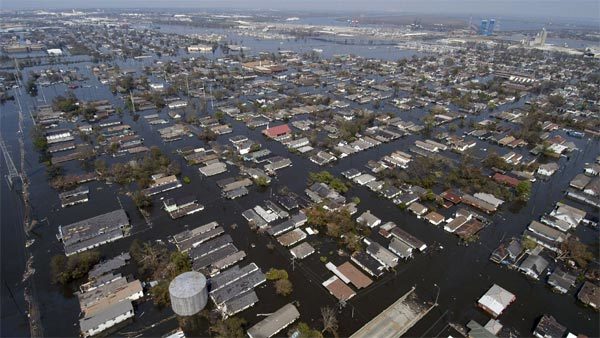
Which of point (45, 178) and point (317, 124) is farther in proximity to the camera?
point (317, 124)

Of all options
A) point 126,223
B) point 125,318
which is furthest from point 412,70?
point 125,318

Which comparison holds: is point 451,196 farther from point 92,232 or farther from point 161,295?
point 92,232

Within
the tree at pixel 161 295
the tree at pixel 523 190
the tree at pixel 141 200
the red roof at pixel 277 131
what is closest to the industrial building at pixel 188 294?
the tree at pixel 161 295

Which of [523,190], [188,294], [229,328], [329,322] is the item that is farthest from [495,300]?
[188,294]

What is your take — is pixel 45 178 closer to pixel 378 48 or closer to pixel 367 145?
pixel 367 145

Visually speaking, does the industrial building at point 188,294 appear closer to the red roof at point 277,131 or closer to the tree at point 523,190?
the red roof at point 277,131

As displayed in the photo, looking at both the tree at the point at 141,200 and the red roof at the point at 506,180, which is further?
the red roof at the point at 506,180
